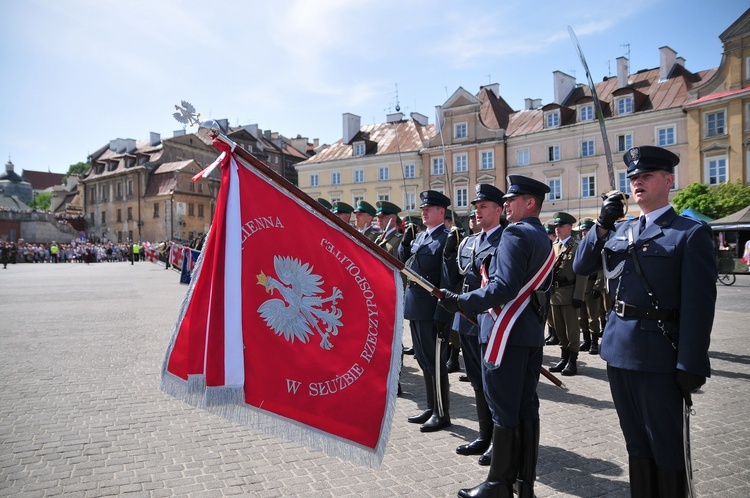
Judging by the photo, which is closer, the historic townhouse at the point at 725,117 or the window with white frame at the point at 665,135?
the historic townhouse at the point at 725,117

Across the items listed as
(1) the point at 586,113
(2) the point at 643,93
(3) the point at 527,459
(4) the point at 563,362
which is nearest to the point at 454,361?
(4) the point at 563,362

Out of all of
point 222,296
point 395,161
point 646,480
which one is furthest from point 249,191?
point 395,161

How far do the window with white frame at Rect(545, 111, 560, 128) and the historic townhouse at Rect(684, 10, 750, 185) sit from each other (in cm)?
905

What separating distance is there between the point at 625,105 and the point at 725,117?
659cm

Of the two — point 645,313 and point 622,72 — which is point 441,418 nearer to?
point 645,313

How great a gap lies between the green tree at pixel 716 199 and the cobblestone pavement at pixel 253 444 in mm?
26459

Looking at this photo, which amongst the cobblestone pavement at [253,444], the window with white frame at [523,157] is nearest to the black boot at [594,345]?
the cobblestone pavement at [253,444]

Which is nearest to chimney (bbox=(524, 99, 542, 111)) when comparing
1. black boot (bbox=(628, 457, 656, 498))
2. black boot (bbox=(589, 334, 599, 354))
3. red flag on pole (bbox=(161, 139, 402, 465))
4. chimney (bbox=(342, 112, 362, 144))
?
chimney (bbox=(342, 112, 362, 144))

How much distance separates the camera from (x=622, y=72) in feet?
138

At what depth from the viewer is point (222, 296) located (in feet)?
10.7

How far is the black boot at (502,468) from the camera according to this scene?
3.51 m

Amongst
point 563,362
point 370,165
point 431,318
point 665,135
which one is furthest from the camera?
point 370,165

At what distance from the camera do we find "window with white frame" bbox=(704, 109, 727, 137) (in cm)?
3512

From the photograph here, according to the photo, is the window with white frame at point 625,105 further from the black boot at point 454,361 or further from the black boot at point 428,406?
the black boot at point 428,406
